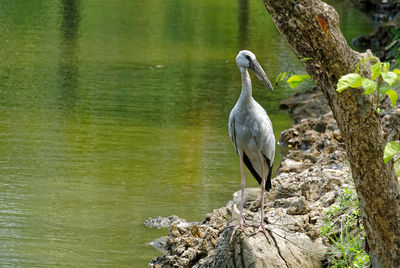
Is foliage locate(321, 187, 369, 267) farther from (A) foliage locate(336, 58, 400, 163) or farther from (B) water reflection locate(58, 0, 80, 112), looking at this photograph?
Answer: (B) water reflection locate(58, 0, 80, 112)

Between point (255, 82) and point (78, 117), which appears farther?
point (255, 82)

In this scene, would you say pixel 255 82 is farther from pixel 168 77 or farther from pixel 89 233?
pixel 89 233

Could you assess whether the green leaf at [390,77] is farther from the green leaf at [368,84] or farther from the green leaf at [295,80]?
the green leaf at [295,80]

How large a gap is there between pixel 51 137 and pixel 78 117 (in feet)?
4.26

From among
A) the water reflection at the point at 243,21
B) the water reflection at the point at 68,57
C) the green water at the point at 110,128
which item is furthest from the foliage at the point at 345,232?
the water reflection at the point at 243,21

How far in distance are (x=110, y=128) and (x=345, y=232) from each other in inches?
273

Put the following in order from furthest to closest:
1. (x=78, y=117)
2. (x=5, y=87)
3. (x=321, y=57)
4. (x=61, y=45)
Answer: (x=61, y=45) → (x=5, y=87) → (x=78, y=117) → (x=321, y=57)

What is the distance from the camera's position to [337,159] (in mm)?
9203

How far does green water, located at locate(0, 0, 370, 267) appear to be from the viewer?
340 inches

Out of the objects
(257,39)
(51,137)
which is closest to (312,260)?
(51,137)

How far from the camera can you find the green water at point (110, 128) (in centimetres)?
862

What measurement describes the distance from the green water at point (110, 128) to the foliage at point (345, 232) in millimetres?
2244

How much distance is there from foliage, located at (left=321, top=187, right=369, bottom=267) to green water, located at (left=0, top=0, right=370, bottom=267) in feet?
7.36

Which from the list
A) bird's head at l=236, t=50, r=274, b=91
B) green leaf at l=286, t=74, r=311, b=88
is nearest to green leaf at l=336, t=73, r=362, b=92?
green leaf at l=286, t=74, r=311, b=88
